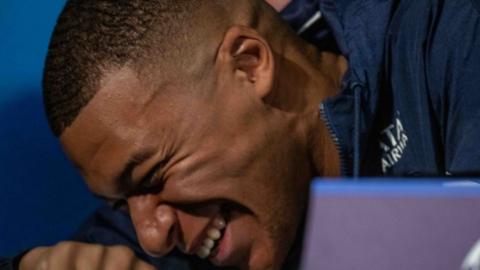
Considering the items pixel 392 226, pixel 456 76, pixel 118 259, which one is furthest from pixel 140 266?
pixel 392 226

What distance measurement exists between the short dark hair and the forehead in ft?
0.04

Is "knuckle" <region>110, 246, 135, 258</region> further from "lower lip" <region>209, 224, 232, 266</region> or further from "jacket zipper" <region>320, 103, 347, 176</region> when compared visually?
"jacket zipper" <region>320, 103, 347, 176</region>

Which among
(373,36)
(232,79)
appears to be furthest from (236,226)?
(373,36)

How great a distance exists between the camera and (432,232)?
0.31 meters

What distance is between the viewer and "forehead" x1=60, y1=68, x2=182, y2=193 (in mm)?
818

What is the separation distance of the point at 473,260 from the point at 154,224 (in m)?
0.59

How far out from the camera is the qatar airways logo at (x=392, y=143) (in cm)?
88

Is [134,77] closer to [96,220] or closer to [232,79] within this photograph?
[232,79]

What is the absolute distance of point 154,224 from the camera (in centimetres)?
86

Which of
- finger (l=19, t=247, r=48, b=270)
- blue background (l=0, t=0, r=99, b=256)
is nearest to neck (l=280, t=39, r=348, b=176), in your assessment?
finger (l=19, t=247, r=48, b=270)

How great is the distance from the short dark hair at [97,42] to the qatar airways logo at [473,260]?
57cm

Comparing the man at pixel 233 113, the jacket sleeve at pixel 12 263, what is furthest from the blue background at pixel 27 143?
the man at pixel 233 113

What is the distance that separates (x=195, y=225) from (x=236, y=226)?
50 millimetres

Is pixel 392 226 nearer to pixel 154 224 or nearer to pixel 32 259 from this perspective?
pixel 154 224
